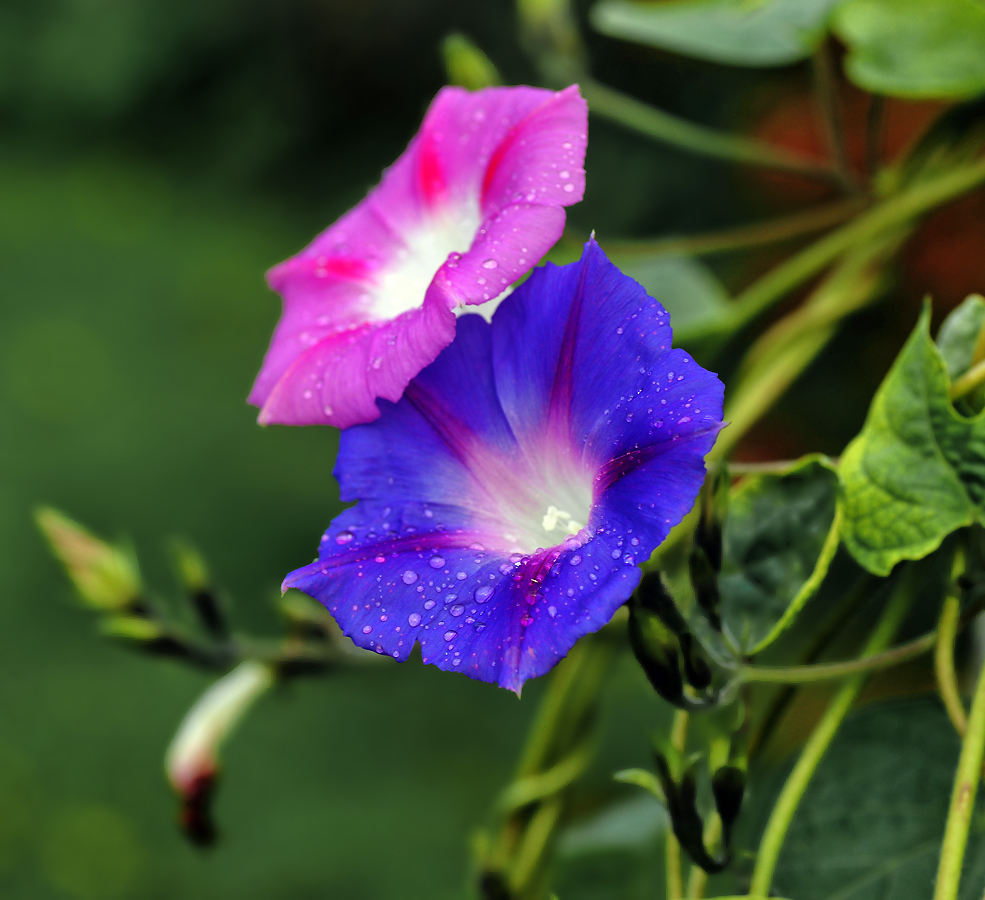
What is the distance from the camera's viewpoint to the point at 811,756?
419 millimetres

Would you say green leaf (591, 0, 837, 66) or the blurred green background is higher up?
green leaf (591, 0, 837, 66)

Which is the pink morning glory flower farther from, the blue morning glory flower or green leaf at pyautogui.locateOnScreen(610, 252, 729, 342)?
green leaf at pyautogui.locateOnScreen(610, 252, 729, 342)

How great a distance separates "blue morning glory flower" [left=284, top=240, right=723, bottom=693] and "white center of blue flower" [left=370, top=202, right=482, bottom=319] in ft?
0.32

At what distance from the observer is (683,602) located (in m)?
0.44

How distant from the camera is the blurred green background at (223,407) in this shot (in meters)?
1.60

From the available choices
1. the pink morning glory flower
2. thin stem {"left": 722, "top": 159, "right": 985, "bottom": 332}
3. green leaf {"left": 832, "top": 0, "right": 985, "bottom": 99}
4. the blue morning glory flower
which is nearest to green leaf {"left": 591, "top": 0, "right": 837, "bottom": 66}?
green leaf {"left": 832, "top": 0, "right": 985, "bottom": 99}

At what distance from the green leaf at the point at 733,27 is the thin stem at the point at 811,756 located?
1.32ft

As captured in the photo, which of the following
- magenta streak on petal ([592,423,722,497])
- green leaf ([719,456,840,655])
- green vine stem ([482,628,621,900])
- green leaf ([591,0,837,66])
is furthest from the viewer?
green leaf ([591,0,837,66])

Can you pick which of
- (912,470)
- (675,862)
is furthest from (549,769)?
(912,470)

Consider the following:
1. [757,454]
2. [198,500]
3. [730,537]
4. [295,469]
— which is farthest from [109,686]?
[730,537]

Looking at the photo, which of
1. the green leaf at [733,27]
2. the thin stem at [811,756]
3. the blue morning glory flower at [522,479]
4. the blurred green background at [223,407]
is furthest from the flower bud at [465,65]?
the thin stem at [811,756]

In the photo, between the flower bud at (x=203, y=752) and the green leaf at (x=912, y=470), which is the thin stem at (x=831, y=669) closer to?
the green leaf at (x=912, y=470)

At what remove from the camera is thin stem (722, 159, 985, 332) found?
581 millimetres

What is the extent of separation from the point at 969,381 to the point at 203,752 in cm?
49
